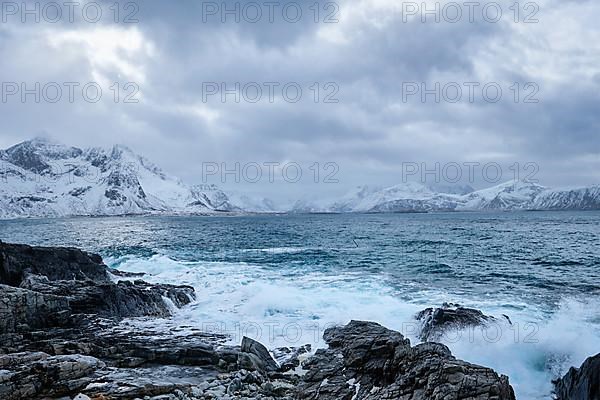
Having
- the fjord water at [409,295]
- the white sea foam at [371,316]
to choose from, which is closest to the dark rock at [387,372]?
the white sea foam at [371,316]

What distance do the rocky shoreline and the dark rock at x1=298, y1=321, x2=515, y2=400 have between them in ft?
0.10

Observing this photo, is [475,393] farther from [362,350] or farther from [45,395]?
[45,395]

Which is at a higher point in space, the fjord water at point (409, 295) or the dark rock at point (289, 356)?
the fjord water at point (409, 295)

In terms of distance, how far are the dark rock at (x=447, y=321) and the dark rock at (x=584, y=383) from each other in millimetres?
5733

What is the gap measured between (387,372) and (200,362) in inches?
290

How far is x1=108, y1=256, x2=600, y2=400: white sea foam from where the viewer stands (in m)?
16.8

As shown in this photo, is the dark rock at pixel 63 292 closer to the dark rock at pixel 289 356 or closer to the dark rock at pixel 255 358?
the dark rock at pixel 255 358

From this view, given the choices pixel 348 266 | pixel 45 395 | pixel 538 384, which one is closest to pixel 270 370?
pixel 45 395

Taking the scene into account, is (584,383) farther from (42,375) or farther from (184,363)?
(42,375)

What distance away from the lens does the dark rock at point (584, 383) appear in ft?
35.2

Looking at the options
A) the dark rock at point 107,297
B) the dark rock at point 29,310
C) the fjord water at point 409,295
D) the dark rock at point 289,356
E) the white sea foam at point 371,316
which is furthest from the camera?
the dark rock at point 107,297

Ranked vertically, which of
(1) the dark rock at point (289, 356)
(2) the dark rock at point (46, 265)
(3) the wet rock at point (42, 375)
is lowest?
(1) the dark rock at point (289, 356)

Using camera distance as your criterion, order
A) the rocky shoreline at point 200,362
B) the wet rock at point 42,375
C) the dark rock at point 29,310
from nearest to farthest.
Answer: the rocky shoreline at point 200,362
the wet rock at point 42,375
the dark rock at point 29,310

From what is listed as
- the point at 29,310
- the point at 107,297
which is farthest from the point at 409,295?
the point at 29,310
